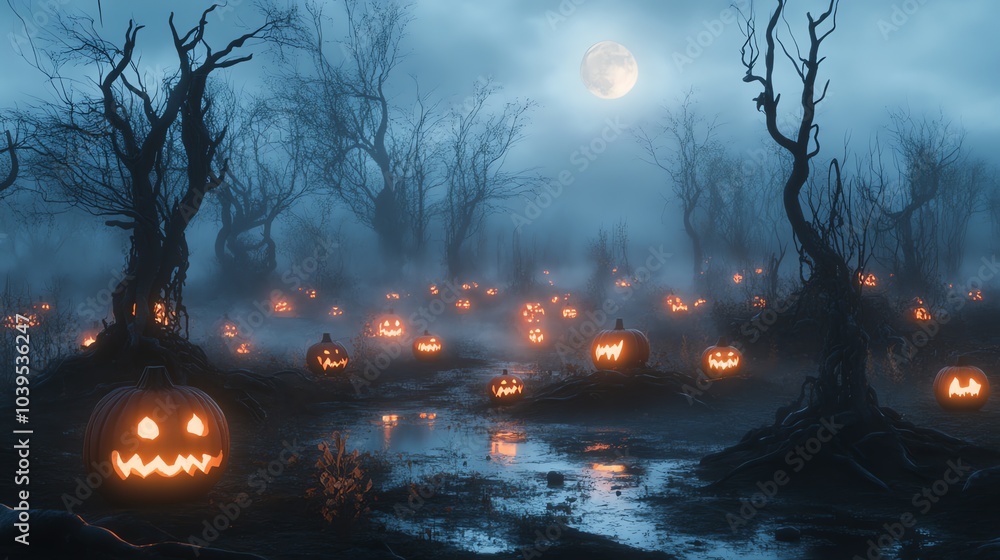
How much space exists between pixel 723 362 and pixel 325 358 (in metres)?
8.59

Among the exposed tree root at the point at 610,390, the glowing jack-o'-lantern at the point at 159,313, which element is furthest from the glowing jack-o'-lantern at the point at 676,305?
the glowing jack-o'-lantern at the point at 159,313

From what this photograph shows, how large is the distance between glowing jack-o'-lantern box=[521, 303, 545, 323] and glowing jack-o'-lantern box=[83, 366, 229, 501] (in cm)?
2166

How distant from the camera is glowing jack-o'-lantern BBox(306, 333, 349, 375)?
1734cm

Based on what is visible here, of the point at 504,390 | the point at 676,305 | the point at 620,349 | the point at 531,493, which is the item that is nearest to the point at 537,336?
the point at 676,305

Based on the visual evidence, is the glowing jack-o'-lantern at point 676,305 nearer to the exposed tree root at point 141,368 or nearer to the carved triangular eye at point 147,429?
the exposed tree root at point 141,368

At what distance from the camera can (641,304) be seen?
3584 cm

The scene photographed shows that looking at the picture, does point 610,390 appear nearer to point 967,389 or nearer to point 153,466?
point 967,389

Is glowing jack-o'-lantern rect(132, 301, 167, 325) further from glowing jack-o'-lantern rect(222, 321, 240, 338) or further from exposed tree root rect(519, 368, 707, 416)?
glowing jack-o'-lantern rect(222, 321, 240, 338)

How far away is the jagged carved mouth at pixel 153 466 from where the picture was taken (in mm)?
7000

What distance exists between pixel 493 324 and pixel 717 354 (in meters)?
16.9

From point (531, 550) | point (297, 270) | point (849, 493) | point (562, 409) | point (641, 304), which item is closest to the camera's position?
point (531, 550)

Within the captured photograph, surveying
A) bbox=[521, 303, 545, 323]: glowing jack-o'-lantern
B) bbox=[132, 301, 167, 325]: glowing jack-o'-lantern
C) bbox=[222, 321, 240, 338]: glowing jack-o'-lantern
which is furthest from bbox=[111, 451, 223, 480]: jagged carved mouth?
bbox=[521, 303, 545, 323]: glowing jack-o'-lantern

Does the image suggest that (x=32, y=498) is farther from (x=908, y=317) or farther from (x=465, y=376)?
(x=908, y=317)

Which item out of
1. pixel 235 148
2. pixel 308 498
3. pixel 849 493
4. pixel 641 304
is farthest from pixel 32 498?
pixel 235 148
